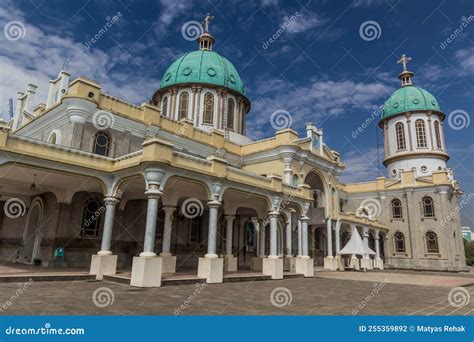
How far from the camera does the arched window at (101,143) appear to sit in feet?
53.4

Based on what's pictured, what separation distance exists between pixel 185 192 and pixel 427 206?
90.5 ft

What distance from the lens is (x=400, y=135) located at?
39.2 metres


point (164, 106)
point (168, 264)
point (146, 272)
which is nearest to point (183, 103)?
point (164, 106)

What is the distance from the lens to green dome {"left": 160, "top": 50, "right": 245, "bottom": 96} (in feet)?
87.6

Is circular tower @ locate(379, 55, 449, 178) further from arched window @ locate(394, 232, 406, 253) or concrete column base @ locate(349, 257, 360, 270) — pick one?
concrete column base @ locate(349, 257, 360, 270)

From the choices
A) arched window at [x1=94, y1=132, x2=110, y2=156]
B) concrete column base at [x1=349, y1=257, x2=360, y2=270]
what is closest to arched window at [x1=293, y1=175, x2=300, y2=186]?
concrete column base at [x1=349, y1=257, x2=360, y2=270]

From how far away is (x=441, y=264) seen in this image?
104 ft

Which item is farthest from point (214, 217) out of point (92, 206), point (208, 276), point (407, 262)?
point (407, 262)

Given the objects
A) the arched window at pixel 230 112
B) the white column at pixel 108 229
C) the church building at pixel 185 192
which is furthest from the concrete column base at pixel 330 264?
the white column at pixel 108 229

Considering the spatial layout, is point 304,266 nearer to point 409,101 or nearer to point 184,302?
point 184,302

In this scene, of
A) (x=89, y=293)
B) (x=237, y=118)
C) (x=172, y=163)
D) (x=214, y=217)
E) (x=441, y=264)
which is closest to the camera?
(x=89, y=293)

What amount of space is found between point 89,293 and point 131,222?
27.3 ft

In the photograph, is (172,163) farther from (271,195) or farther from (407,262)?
(407,262)

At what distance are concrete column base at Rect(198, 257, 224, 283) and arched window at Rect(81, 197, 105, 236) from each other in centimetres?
621
